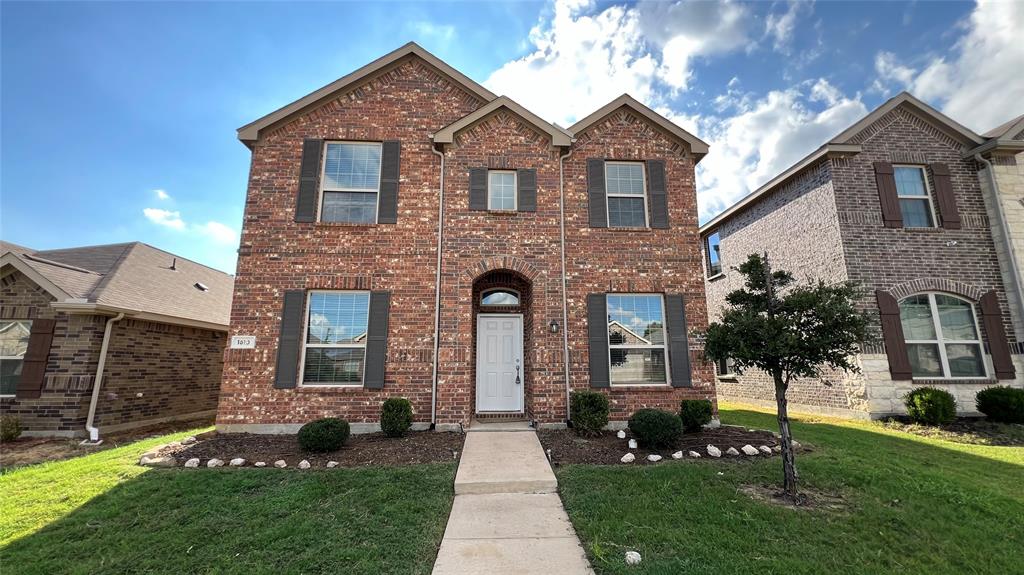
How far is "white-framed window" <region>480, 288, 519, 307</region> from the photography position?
29.8 feet

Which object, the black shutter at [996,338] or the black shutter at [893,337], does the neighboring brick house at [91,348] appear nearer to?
the black shutter at [893,337]

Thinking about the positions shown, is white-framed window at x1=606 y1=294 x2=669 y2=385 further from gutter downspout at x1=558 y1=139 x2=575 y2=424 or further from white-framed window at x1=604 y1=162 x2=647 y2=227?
white-framed window at x1=604 y1=162 x2=647 y2=227

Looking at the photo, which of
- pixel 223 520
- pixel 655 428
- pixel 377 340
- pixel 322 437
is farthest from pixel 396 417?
pixel 655 428

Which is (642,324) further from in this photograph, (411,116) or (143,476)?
(143,476)

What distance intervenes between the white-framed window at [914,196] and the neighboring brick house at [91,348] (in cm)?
1839

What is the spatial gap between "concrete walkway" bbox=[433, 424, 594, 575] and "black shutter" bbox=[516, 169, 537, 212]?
4.79 meters

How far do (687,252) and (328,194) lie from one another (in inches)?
308

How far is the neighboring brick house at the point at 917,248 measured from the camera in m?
9.34

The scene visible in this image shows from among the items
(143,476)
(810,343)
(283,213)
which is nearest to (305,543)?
(143,476)

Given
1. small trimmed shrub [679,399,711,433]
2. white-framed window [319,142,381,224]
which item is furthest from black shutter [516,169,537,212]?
small trimmed shrub [679,399,711,433]

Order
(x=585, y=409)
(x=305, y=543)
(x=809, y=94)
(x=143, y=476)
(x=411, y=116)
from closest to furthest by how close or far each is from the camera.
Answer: (x=305, y=543)
(x=143, y=476)
(x=585, y=409)
(x=411, y=116)
(x=809, y=94)

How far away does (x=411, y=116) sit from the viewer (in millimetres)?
8891

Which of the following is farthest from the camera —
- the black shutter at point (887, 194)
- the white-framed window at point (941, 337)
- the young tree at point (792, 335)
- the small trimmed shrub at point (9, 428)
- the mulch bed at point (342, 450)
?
the black shutter at point (887, 194)

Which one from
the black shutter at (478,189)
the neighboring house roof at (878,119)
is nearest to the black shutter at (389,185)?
the black shutter at (478,189)
